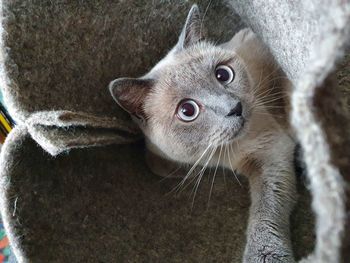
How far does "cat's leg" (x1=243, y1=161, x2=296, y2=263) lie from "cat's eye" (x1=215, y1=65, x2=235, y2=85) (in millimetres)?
244

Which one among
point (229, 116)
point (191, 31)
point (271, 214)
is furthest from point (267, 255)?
point (191, 31)

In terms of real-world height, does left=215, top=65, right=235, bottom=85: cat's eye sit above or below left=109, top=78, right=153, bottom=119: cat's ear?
above

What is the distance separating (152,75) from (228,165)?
1.05ft

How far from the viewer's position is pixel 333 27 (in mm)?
450

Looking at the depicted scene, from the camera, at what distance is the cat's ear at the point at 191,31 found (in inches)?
47.7

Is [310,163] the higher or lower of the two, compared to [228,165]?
lower

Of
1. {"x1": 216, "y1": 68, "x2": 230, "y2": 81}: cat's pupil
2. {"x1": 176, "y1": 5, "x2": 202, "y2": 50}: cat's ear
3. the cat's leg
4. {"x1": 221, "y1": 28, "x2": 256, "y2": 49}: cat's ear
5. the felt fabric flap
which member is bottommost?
the felt fabric flap

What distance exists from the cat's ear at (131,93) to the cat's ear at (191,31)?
0.49 ft

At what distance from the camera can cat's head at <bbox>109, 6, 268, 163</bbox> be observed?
1080 millimetres

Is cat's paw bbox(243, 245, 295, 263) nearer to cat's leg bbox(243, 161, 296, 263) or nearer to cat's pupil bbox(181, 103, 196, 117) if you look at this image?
cat's leg bbox(243, 161, 296, 263)

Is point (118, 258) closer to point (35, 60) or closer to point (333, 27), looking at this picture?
point (35, 60)

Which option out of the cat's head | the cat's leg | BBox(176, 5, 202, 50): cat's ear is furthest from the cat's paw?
BBox(176, 5, 202, 50): cat's ear

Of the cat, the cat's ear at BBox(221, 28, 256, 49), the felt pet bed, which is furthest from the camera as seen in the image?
the cat's ear at BBox(221, 28, 256, 49)

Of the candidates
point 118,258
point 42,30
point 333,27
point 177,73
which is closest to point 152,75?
point 177,73
